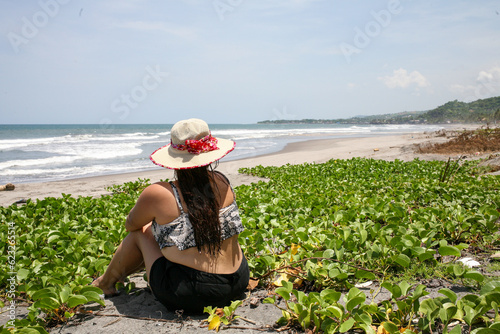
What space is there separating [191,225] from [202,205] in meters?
0.16

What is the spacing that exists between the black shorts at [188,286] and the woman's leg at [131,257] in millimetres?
116

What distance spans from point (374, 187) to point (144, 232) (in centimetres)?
503

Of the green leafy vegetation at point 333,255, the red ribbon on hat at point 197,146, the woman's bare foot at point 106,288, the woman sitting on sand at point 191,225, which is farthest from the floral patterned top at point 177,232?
the woman's bare foot at point 106,288

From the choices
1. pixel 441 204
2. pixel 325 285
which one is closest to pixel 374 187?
pixel 441 204

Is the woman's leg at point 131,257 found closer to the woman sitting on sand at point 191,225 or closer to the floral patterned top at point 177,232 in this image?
the woman sitting on sand at point 191,225

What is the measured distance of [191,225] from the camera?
2.66 m

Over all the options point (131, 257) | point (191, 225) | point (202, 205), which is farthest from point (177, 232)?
point (131, 257)

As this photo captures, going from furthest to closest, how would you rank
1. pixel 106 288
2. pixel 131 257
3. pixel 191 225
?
pixel 106 288 < pixel 131 257 < pixel 191 225

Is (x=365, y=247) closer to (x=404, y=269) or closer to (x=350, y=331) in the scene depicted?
(x=404, y=269)

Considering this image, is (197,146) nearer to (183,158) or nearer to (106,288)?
(183,158)

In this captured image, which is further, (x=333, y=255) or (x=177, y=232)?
(x=333, y=255)

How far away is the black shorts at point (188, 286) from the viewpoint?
8.75ft

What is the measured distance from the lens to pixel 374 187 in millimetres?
6906

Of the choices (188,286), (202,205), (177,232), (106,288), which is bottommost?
(106,288)
